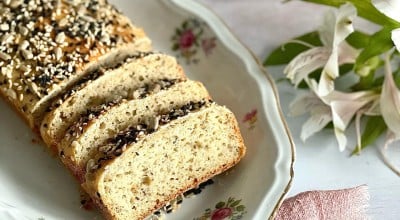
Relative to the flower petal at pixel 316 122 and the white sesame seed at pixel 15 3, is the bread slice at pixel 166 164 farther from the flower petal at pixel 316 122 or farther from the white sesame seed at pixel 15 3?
the white sesame seed at pixel 15 3

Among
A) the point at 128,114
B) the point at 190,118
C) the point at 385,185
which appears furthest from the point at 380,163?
the point at 128,114

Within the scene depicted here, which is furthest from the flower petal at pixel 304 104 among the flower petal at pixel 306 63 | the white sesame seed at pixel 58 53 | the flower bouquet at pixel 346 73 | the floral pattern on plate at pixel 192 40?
the white sesame seed at pixel 58 53

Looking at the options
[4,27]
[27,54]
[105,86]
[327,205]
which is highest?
[4,27]

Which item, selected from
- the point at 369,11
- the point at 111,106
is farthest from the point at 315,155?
the point at 111,106

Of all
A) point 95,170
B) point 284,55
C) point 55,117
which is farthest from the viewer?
point 284,55

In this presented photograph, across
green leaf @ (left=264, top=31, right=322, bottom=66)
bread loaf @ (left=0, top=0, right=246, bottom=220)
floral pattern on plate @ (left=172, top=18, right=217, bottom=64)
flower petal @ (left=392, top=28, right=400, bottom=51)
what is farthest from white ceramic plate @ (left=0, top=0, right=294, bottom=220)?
flower petal @ (left=392, top=28, right=400, bottom=51)

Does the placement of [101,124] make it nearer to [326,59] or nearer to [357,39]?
[326,59]

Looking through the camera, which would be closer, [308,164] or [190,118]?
[190,118]

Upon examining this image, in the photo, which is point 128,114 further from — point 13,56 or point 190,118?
point 13,56
